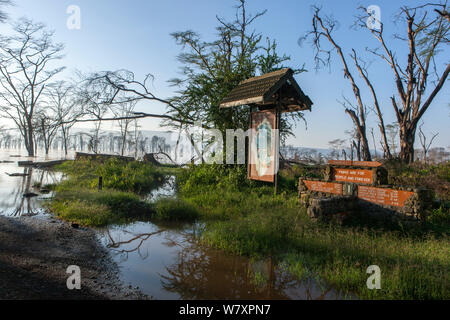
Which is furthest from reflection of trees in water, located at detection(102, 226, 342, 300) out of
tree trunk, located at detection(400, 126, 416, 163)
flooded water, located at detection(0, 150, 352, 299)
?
tree trunk, located at detection(400, 126, 416, 163)

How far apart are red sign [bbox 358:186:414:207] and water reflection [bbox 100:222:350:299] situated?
4.70 m

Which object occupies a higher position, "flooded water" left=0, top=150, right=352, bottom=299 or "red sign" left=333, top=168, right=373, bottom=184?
"red sign" left=333, top=168, right=373, bottom=184

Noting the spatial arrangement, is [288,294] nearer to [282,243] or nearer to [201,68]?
[282,243]

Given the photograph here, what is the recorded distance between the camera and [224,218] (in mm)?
8617

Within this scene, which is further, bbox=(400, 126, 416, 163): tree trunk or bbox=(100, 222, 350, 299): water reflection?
bbox=(400, 126, 416, 163): tree trunk

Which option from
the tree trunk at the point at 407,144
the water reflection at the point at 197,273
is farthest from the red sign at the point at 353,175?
the tree trunk at the point at 407,144

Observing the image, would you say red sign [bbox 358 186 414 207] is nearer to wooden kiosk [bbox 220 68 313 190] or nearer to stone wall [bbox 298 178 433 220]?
stone wall [bbox 298 178 433 220]

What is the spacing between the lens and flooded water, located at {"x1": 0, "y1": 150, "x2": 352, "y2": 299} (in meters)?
4.18

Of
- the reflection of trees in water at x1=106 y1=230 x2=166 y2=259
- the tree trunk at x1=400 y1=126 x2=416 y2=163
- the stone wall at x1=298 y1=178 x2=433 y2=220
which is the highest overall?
the tree trunk at x1=400 y1=126 x2=416 y2=163

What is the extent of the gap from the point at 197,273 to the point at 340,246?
10.2 ft

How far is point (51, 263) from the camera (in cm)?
488

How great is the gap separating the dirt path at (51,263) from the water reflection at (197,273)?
34cm
